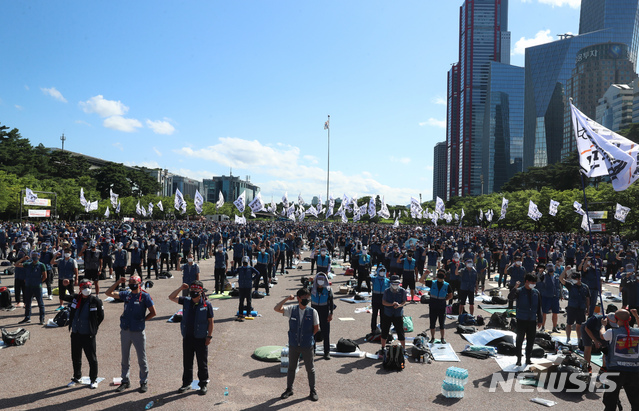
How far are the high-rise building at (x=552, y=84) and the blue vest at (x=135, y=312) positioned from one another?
190672 mm

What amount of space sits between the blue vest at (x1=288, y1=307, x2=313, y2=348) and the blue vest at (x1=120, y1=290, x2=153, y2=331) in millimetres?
2393

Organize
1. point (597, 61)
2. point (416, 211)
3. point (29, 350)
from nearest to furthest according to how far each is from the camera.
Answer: point (29, 350)
point (416, 211)
point (597, 61)

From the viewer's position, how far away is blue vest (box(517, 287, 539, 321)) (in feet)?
26.8

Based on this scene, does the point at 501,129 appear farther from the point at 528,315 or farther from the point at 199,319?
the point at 199,319

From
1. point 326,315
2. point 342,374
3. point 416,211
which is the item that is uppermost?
point 416,211

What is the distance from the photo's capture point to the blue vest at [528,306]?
26.8 ft

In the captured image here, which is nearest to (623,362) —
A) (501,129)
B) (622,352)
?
(622,352)

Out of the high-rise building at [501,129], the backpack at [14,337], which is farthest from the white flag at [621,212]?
the high-rise building at [501,129]

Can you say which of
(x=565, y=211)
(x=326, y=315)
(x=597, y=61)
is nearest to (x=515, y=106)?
(x=597, y=61)

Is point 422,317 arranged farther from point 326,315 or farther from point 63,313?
point 63,313

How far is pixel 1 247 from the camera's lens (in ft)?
75.1

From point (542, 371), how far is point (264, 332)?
240 inches

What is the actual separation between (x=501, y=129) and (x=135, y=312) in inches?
7997

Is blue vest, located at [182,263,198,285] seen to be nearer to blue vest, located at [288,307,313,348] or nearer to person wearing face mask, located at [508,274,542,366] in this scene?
blue vest, located at [288,307,313,348]
